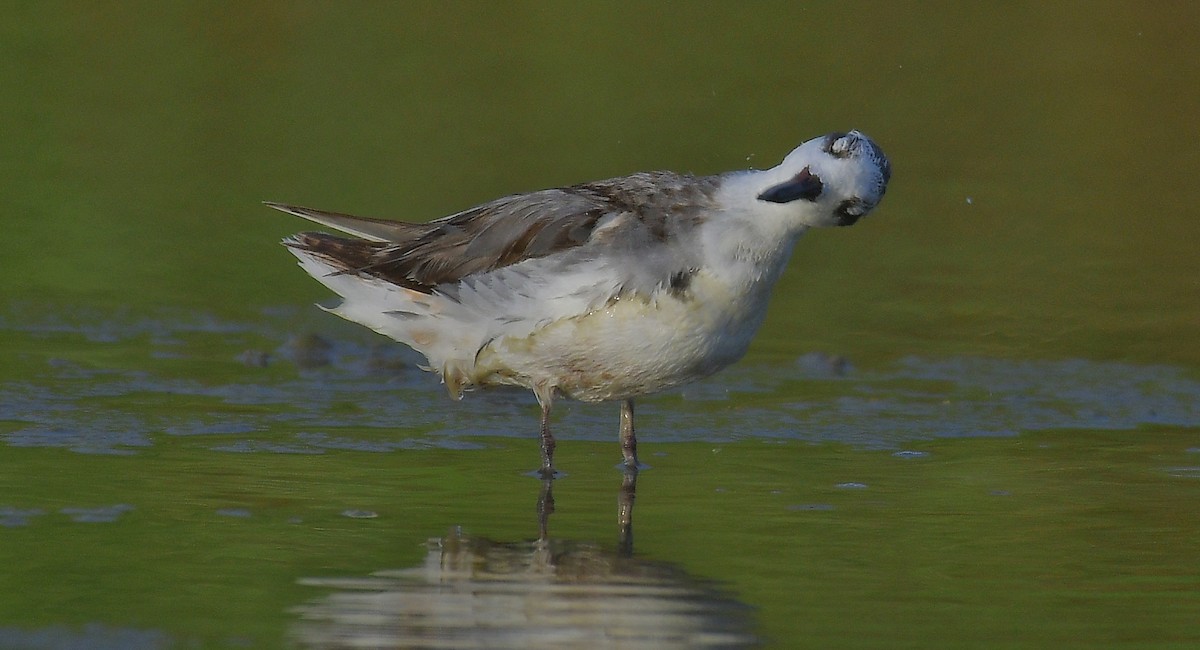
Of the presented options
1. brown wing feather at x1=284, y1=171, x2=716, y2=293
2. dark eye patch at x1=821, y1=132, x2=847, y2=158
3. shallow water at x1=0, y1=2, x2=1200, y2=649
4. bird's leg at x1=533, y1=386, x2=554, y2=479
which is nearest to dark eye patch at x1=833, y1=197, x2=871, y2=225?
dark eye patch at x1=821, y1=132, x2=847, y2=158

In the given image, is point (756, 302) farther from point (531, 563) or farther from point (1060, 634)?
point (1060, 634)

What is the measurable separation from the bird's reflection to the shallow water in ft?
0.07

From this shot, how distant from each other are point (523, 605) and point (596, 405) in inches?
144

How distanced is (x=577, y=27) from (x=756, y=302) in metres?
12.2

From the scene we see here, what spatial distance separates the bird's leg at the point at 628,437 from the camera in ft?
26.3

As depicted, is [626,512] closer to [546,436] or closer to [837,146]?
[546,436]

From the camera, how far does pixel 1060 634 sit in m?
5.65

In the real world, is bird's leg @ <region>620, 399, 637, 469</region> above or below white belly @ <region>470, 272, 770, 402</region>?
below

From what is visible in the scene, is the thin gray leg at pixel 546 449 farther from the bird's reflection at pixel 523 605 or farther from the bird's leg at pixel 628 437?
the bird's reflection at pixel 523 605

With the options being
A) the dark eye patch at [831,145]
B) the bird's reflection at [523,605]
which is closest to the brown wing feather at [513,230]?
the dark eye patch at [831,145]

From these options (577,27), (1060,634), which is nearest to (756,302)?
(1060,634)

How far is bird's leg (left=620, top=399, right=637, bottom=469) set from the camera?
8.03m

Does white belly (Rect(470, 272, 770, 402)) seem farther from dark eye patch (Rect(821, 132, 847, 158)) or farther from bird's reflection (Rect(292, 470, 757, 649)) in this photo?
bird's reflection (Rect(292, 470, 757, 649))

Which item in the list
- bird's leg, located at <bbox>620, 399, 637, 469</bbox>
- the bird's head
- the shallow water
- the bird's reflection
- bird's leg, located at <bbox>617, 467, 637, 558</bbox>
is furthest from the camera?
bird's leg, located at <bbox>620, 399, 637, 469</bbox>
